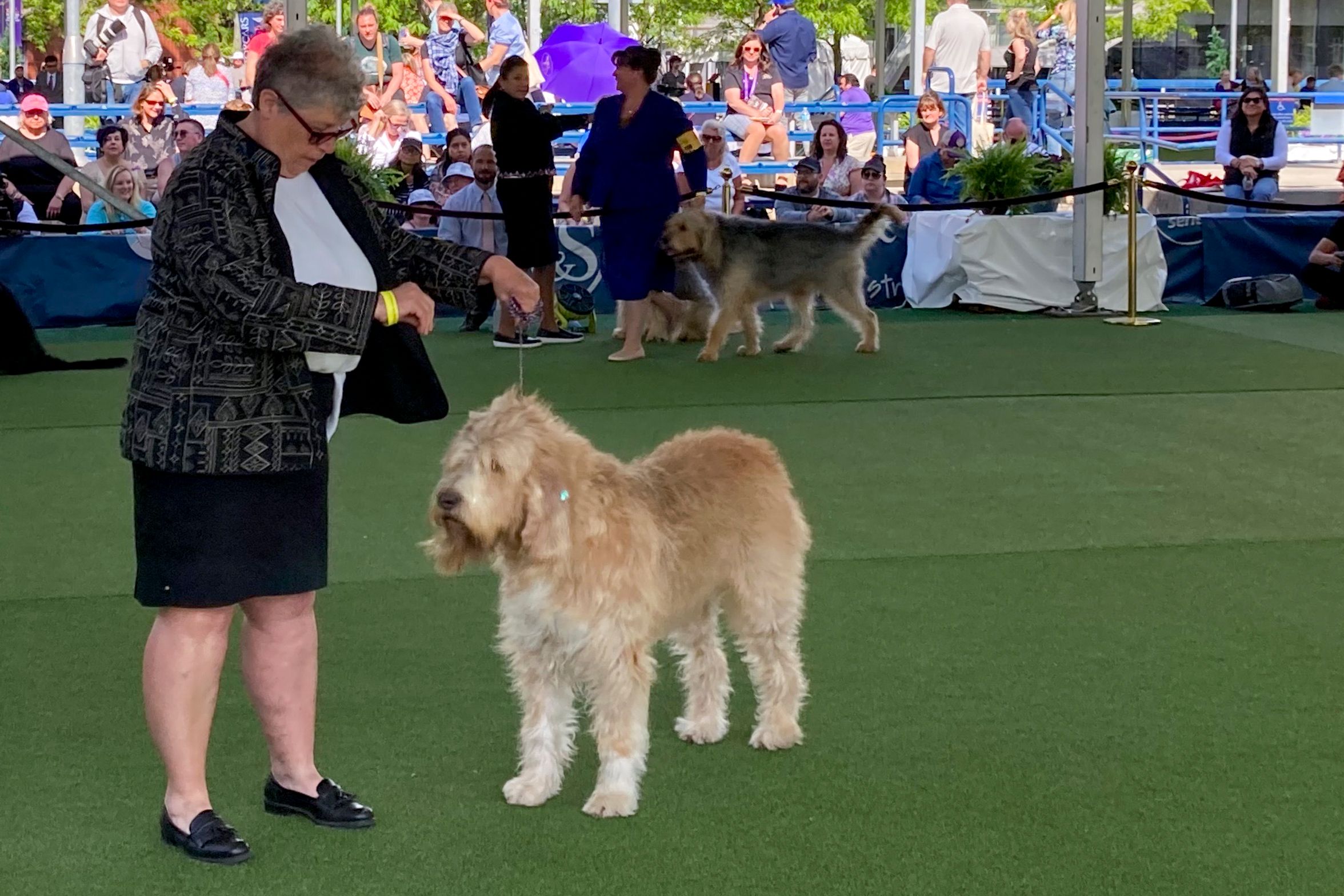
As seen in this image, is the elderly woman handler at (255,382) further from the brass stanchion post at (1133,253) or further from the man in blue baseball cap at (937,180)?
the man in blue baseball cap at (937,180)

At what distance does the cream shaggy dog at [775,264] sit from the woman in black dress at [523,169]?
3.68 feet

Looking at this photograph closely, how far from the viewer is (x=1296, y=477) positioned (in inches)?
291

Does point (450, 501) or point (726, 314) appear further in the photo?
point (726, 314)

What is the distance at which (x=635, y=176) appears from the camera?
11492mm

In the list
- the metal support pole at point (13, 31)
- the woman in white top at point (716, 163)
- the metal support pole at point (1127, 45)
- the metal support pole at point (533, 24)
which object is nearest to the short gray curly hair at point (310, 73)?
the woman in white top at point (716, 163)

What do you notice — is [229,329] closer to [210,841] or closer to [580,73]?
[210,841]

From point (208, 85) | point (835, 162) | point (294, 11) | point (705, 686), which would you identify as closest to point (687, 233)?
point (294, 11)

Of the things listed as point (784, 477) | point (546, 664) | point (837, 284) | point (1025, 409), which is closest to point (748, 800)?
point (546, 664)

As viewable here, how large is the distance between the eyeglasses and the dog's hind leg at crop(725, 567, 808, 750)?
1522mm

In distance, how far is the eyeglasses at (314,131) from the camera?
3.31m

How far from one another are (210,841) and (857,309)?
8979mm

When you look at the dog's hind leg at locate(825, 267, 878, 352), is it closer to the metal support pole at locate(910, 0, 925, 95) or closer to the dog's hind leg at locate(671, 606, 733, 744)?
the dog's hind leg at locate(671, 606, 733, 744)

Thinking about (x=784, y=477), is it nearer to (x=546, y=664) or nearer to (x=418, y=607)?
(x=546, y=664)

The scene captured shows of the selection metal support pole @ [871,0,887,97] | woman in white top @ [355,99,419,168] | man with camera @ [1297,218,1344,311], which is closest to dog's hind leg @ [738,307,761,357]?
man with camera @ [1297,218,1344,311]
